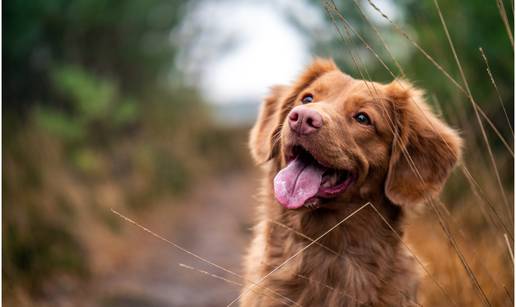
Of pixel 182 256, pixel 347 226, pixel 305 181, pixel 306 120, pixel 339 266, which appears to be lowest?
pixel 182 256

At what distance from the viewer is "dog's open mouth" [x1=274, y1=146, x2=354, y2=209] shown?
254 centimetres

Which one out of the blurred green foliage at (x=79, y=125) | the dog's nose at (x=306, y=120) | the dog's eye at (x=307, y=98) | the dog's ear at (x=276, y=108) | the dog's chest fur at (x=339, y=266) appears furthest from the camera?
the blurred green foliage at (x=79, y=125)

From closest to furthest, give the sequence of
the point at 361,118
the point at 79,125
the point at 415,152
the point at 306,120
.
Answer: the point at 306,120, the point at 361,118, the point at 415,152, the point at 79,125

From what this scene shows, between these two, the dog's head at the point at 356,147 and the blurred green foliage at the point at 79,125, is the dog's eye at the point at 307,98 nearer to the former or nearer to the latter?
the dog's head at the point at 356,147

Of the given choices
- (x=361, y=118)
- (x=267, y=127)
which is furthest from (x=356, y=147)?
(x=267, y=127)

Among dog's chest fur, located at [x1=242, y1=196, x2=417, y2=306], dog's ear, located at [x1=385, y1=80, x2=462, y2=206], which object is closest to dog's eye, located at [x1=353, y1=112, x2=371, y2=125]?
dog's ear, located at [x1=385, y1=80, x2=462, y2=206]

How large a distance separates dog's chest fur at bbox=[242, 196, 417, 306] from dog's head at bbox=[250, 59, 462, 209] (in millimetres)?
161

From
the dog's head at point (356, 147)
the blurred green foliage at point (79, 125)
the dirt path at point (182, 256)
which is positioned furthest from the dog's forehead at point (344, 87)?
the blurred green foliage at point (79, 125)

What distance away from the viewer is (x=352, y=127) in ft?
8.75

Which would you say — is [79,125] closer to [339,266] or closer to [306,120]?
[339,266]

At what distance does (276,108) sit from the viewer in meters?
3.34

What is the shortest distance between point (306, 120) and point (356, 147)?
34 cm

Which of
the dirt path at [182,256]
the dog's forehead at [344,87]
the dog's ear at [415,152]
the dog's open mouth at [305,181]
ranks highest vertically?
the dog's forehead at [344,87]

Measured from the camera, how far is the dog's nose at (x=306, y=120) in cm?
242
